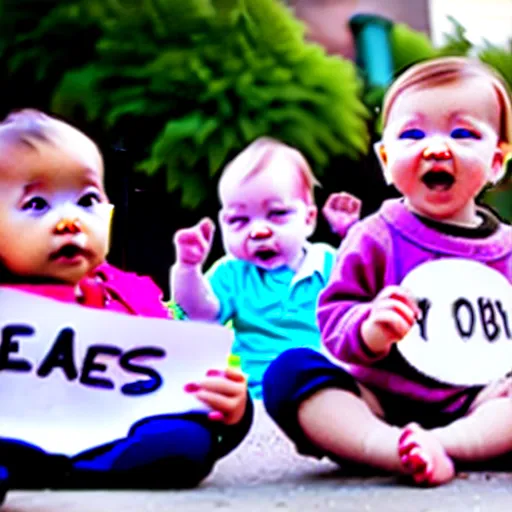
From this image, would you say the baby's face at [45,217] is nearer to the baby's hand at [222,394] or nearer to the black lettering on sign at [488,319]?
the baby's hand at [222,394]

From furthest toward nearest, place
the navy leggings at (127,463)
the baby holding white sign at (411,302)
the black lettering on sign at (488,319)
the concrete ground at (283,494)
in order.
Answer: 1. the black lettering on sign at (488,319)
2. the baby holding white sign at (411,302)
3. the navy leggings at (127,463)
4. the concrete ground at (283,494)

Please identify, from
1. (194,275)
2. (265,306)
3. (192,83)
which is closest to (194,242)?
(194,275)

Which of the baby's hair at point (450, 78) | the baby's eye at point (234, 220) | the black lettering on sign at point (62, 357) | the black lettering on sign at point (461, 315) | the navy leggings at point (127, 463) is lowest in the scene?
the navy leggings at point (127, 463)

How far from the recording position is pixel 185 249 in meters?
1.59

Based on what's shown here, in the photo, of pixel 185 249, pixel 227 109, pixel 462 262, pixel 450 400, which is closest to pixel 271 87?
pixel 227 109

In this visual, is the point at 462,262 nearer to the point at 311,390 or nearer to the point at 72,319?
the point at 311,390

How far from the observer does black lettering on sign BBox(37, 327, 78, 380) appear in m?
1.45

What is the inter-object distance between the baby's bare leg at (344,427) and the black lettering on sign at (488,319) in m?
0.25

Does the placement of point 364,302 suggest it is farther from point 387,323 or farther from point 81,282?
point 81,282

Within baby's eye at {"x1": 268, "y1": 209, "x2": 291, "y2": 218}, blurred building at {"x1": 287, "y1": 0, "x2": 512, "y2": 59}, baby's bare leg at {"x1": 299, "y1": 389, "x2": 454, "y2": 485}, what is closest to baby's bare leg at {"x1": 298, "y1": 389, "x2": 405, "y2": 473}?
baby's bare leg at {"x1": 299, "y1": 389, "x2": 454, "y2": 485}

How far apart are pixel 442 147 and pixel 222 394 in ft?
1.84

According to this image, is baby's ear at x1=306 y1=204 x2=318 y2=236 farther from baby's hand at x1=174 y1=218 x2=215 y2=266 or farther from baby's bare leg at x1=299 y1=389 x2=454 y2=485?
baby's bare leg at x1=299 y1=389 x2=454 y2=485

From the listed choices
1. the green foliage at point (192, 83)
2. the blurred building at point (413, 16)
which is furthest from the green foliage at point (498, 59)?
the green foliage at point (192, 83)

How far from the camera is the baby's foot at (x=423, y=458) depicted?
4.70ft
